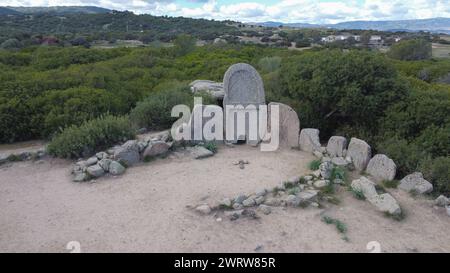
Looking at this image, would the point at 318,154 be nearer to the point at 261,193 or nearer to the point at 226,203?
the point at 261,193

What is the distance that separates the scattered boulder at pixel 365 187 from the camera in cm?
638

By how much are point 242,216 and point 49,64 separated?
716 inches

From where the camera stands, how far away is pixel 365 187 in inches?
256

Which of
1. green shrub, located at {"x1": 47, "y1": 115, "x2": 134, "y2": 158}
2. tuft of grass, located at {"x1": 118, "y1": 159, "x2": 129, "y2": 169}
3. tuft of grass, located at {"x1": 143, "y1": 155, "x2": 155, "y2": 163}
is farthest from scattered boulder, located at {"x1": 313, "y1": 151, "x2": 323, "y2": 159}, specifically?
green shrub, located at {"x1": 47, "y1": 115, "x2": 134, "y2": 158}

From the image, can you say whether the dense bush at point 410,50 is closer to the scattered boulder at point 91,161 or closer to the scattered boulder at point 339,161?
the scattered boulder at point 339,161

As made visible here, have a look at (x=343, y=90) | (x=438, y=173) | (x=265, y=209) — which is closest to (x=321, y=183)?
(x=265, y=209)

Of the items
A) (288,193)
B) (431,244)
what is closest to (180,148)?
(288,193)

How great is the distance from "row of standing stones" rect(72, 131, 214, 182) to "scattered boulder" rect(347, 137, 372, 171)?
3.09 metres

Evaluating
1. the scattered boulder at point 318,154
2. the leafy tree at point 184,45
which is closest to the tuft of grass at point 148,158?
the scattered boulder at point 318,154

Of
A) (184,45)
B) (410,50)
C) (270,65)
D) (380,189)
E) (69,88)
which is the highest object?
(184,45)

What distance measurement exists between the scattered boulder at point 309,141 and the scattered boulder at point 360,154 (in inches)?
34.7

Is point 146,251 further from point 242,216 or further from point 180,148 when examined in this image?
point 180,148

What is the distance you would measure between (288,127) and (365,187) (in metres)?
2.95

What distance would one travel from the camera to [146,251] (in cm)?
478
